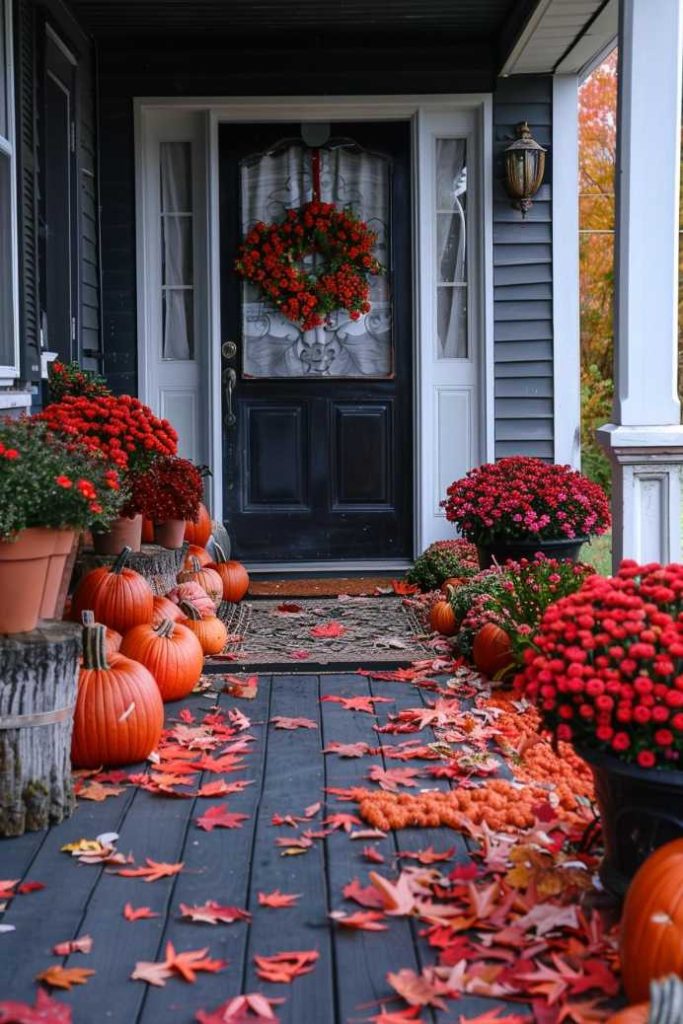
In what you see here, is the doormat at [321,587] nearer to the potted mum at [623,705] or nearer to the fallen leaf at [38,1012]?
the potted mum at [623,705]

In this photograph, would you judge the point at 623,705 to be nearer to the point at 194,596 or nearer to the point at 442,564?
the point at 194,596

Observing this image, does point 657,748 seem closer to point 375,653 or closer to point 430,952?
point 430,952

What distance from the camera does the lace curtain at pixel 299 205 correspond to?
7062 mm

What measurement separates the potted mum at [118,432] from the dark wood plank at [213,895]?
4.83 ft

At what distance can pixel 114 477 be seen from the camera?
3.38 metres

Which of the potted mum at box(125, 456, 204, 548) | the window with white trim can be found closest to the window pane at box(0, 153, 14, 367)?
the window with white trim

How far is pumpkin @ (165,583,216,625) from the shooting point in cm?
505

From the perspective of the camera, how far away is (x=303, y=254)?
278 inches

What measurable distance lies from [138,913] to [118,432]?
93.2 inches

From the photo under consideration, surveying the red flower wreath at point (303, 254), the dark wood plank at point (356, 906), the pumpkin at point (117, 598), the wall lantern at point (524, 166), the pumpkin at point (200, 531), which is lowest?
the dark wood plank at point (356, 906)

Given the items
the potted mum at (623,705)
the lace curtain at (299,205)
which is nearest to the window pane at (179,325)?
the lace curtain at (299,205)

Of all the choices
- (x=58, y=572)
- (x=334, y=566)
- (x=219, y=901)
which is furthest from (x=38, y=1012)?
(x=334, y=566)

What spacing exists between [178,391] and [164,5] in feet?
6.40

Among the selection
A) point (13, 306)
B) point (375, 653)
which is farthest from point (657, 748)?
point (13, 306)
